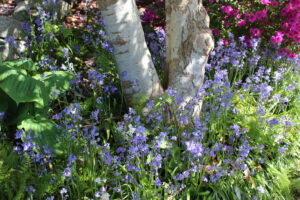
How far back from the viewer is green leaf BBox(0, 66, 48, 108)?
10.5 feet

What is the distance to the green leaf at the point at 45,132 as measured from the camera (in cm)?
324

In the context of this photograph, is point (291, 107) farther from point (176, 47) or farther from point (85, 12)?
point (85, 12)

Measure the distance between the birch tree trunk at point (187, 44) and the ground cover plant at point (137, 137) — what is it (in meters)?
0.15

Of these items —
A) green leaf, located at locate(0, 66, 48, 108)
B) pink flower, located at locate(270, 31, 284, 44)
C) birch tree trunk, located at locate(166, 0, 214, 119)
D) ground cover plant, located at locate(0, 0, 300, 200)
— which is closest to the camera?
ground cover plant, located at locate(0, 0, 300, 200)

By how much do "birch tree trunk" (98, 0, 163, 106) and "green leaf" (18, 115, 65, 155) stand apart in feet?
3.05

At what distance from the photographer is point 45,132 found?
10.8 feet

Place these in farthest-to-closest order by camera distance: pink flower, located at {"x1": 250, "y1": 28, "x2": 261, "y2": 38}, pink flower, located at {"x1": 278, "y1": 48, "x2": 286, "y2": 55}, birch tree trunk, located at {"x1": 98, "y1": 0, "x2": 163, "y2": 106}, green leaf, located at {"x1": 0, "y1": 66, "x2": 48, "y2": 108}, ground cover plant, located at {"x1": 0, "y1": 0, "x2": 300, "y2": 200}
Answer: pink flower, located at {"x1": 278, "y1": 48, "x2": 286, "y2": 55}
pink flower, located at {"x1": 250, "y1": 28, "x2": 261, "y2": 38}
birch tree trunk, located at {"x1": 98, "y1": 0, "x2": 163, "y2": 106}
green leaf, located at {"x1": 0, "y1": 66, "x2": 48, "y2": 108}
ground cover plant, located at {"x1": 0, "y1": 0, "x2": 300, "y2": 200}

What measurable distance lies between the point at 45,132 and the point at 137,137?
1.06 metres

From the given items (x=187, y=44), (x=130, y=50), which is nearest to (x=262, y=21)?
(x=187, y=44)

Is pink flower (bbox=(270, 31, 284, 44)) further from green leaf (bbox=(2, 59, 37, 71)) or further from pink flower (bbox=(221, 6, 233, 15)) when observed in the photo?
green leaf (bbox=(2, 59, 37, 71))

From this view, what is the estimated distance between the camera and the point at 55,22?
527 centimetres

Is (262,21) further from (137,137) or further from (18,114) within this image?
(18,114)

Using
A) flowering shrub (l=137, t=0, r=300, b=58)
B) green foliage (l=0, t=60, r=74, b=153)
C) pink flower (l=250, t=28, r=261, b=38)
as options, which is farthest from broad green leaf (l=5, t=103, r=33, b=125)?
pink flower (l=250, t=28, r=261, b=38)

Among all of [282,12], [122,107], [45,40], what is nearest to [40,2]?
[45,40]
